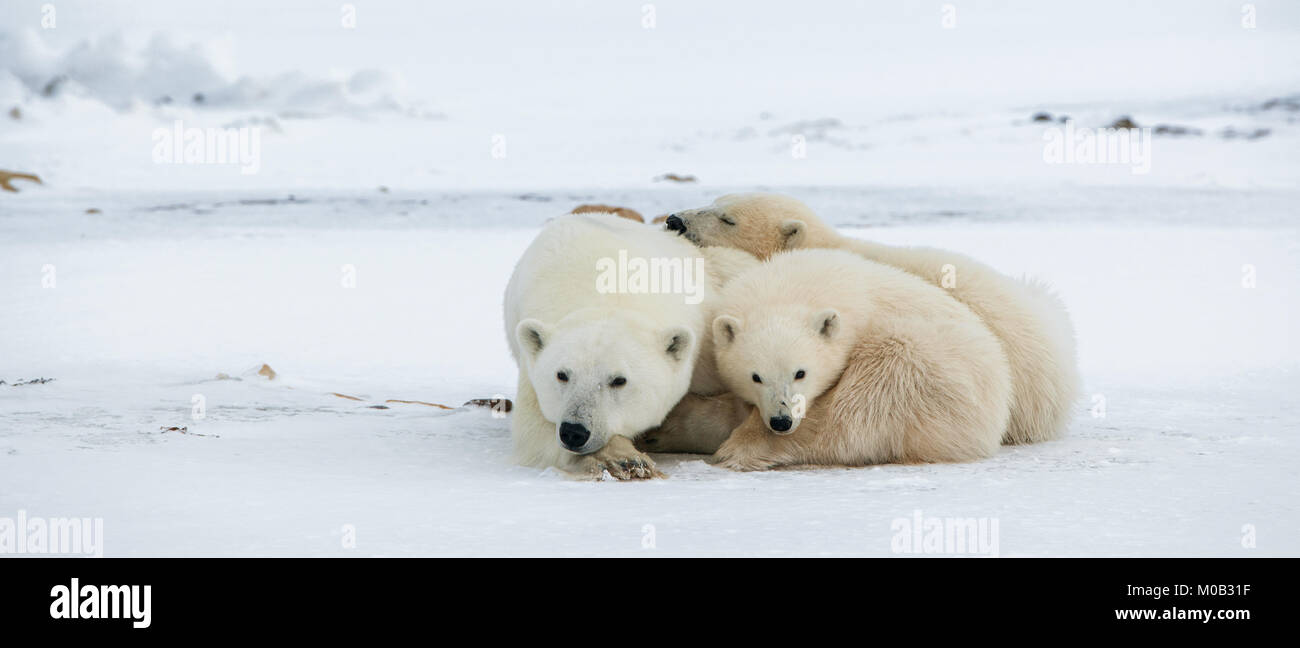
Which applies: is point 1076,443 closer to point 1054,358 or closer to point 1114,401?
point 1054,358

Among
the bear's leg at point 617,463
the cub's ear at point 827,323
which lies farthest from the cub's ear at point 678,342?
the cub's ear at point 827,323

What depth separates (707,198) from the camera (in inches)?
961

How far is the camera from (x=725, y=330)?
4777 mm

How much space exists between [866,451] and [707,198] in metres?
20.0

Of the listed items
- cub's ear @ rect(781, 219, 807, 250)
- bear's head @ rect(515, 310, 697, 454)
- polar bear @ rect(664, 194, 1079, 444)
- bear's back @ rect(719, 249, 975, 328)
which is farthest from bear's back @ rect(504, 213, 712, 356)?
cub's ear @ rect(781, 219, 807, 250)

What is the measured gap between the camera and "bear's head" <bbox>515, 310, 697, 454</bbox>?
14.2 ft

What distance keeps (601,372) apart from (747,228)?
6.02ft

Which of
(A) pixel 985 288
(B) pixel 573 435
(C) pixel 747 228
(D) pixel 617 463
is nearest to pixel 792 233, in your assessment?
(C) pixel 747 228

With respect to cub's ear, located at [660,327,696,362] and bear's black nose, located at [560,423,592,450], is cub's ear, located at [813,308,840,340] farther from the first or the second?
bear's black nose, located at [560,423,592,450]

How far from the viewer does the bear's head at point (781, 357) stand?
453 centimetres

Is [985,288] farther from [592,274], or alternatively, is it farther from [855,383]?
[592,274]

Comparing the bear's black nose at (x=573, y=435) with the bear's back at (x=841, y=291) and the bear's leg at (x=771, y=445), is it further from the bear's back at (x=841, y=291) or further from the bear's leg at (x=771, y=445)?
the bear's back at (x=841, y=291)

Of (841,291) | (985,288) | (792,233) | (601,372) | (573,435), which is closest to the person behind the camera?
(573,435)

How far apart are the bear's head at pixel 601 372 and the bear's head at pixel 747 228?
4.52ft
